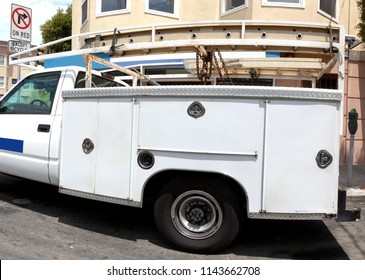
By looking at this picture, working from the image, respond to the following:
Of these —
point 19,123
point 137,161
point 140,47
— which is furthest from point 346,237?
point 19,123

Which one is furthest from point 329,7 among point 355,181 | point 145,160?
point 145,160

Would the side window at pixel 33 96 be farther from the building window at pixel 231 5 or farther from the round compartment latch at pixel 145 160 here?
the building window at pixel 231 5

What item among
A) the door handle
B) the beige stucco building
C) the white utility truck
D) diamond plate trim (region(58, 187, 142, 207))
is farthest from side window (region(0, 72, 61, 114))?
the beige stucco building

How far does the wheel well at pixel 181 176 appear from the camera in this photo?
411 cm

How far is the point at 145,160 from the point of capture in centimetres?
424

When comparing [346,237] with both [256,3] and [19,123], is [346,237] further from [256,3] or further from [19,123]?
[256,3]

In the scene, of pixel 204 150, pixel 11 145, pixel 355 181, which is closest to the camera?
pixel 204 150

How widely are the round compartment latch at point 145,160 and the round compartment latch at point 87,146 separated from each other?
0.64 metres

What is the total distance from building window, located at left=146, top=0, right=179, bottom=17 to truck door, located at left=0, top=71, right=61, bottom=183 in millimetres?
5831

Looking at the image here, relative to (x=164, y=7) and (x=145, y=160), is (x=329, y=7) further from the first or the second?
(x=145, y=160)

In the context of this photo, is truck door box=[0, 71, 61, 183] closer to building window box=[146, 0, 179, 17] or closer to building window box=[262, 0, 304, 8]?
building window box=[146, 0, 179, 17]

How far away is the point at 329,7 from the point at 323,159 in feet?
24.6

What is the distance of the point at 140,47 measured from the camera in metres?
5.01

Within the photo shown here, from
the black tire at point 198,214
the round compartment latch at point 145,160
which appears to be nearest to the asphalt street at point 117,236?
the black tire at point 198,214
